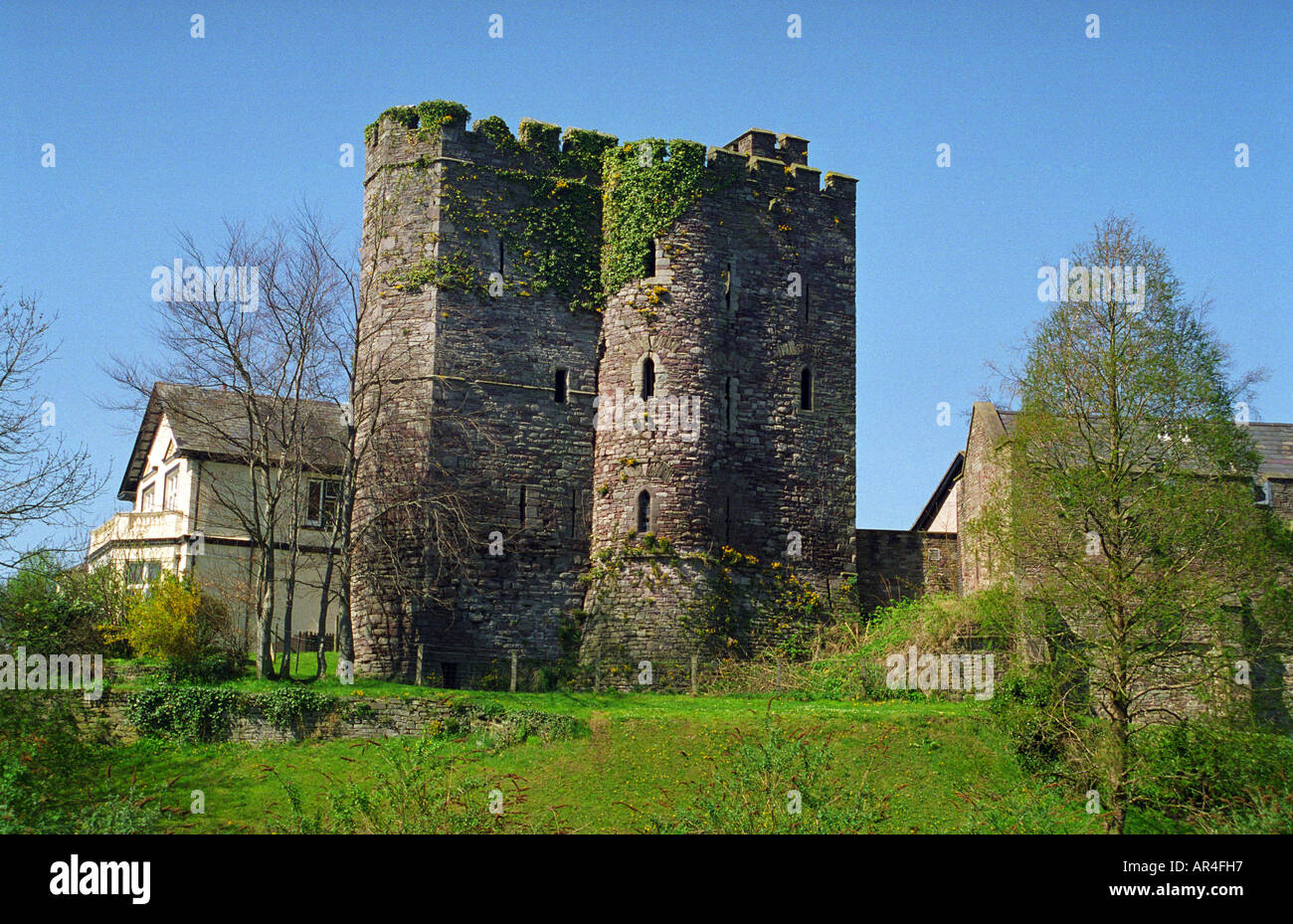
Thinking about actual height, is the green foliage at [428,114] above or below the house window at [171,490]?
above

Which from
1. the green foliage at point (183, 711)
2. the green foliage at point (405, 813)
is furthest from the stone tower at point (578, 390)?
the green foliage at point (405, 813)

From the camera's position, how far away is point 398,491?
1120 inches

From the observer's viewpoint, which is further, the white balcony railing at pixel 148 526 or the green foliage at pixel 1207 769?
the white balcony railing at pixel 148 526

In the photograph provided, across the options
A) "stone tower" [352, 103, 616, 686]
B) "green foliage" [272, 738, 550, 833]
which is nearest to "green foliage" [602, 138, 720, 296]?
"stone tower" [352, 103, 616, 686]

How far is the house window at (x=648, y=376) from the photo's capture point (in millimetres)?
30422

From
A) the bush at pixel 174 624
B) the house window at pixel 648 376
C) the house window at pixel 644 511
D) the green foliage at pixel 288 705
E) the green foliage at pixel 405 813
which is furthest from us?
the house window at pixel 648 376

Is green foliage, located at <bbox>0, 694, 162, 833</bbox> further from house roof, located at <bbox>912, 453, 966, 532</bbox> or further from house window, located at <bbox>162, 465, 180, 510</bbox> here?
house roof, located at <bbox>912, 453, 966, 532</bbox>

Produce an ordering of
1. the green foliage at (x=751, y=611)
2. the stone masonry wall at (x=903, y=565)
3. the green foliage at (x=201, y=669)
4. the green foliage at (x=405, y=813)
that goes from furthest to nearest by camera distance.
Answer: the stone masonry wall at (x=903, y=565) < the green foliage at (x=751, y=611) < the green foliage at (x=201, y=669) < the green foliage at (x=405, y=813)

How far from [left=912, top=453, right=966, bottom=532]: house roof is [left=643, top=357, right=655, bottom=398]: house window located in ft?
30.5

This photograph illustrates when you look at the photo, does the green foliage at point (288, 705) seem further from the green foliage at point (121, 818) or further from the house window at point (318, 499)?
the house window at point (318, 499)

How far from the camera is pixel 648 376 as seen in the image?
30.5 metres

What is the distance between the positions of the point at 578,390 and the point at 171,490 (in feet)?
40.9
